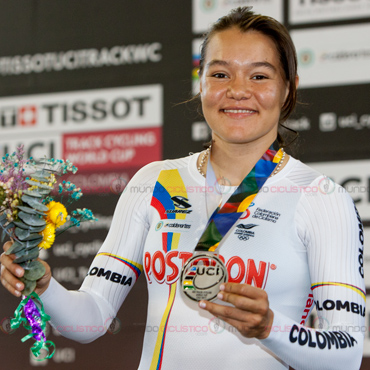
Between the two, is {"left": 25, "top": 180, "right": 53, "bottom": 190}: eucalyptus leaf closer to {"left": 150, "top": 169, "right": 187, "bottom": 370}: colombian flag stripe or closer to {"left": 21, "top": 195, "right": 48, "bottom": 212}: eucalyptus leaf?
{"left": 21, "top": 195, "right": 48, "bottom": 212}: eucalyptus leaf

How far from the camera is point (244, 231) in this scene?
1428mm

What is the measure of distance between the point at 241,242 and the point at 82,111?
1.68 meters

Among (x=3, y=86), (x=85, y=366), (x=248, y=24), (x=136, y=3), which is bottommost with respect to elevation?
(x=85, y=366)

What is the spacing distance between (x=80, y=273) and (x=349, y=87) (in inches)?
57.0

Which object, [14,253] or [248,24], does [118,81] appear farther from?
[14,253]

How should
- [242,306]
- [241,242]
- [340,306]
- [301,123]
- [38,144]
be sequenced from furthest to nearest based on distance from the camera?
[38,144] → [301,123] → [241,242] → [340,306] → [242,306]

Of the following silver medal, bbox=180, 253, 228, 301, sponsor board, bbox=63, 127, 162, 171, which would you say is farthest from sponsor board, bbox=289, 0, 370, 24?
silver medal, bbox=180, 253, 228, 301

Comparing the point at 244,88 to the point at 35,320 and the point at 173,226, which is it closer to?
the point at 173,226

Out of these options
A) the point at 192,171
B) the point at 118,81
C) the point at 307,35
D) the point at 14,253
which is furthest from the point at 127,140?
the point at 14,253

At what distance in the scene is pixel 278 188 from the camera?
58.1 inches

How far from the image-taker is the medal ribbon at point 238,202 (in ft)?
4.49

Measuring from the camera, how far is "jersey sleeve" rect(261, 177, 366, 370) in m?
1.22

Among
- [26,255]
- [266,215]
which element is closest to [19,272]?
[26,255]

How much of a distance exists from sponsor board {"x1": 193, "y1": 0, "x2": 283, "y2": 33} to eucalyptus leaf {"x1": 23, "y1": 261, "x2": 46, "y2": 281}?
1.79 meters
